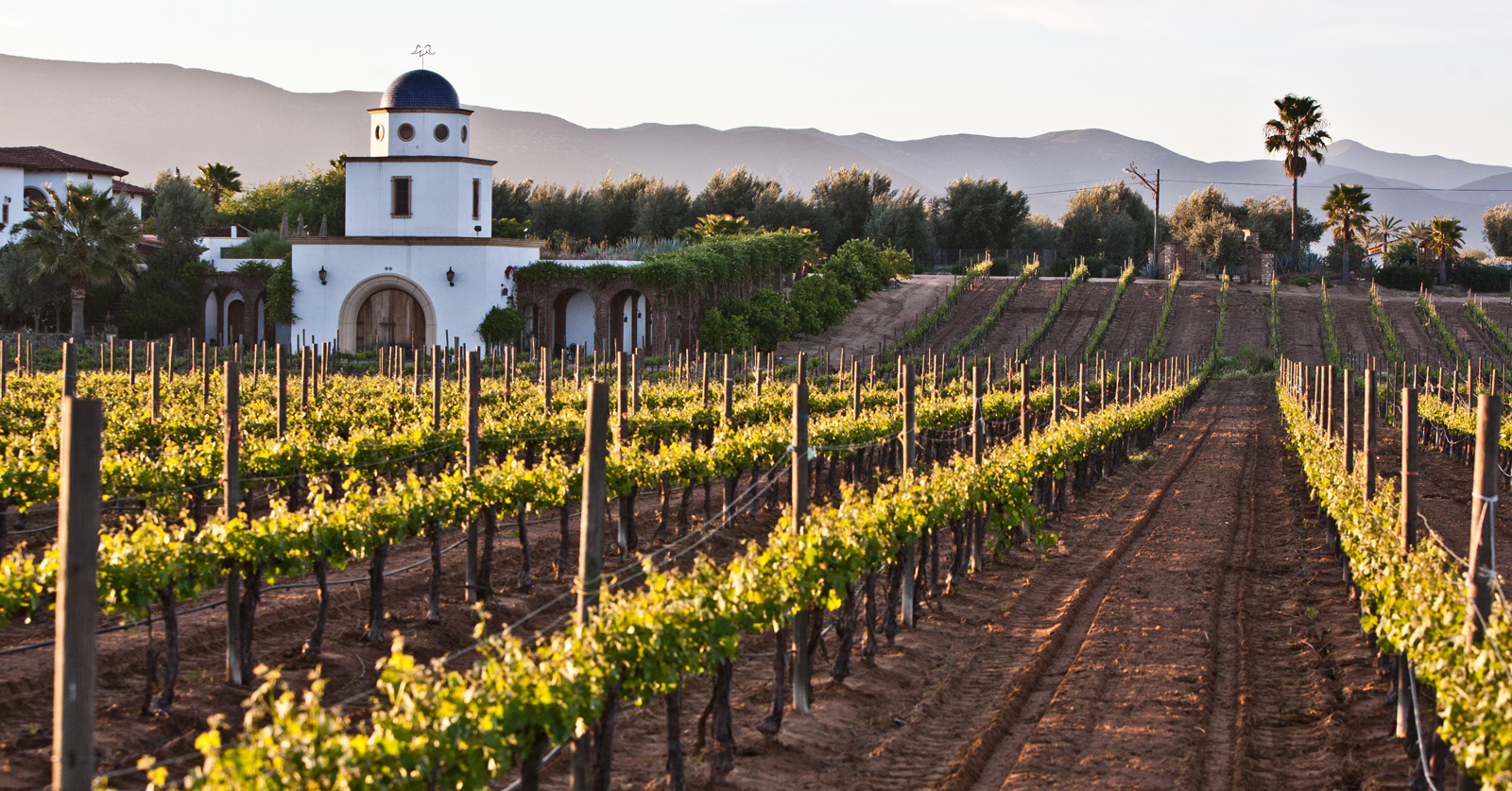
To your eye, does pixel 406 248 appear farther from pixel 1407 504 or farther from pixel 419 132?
pixel 1407 504

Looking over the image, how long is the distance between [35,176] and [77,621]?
190ft

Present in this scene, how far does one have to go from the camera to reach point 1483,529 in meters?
7.55

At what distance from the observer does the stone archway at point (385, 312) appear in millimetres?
42562

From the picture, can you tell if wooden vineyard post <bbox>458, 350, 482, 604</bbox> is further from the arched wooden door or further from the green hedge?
the green hedge

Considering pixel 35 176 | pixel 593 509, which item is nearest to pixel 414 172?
pixel 35 176

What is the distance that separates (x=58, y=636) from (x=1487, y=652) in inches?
255

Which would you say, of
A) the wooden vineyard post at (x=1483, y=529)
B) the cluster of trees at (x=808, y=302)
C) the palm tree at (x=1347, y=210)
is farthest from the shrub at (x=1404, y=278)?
the wooden vineyard post at (x=1483, y=529)

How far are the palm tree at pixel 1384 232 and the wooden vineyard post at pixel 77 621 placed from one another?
93380 mm

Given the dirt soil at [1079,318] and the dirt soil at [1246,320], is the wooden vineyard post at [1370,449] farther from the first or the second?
the dirt soil at [1246,320]

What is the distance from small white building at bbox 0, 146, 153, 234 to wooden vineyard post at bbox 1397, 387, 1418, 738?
50.8 m

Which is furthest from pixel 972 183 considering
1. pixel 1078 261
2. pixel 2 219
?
pixel 2 219

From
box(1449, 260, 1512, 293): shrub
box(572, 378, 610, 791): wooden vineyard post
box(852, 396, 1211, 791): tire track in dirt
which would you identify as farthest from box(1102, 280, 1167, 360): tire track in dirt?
box(572, 378, 610, 791): wooden vineyard post

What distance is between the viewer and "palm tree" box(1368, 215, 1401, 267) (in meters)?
91.2

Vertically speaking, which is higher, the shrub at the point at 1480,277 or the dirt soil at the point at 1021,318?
the shrub at the point at 1480,277
